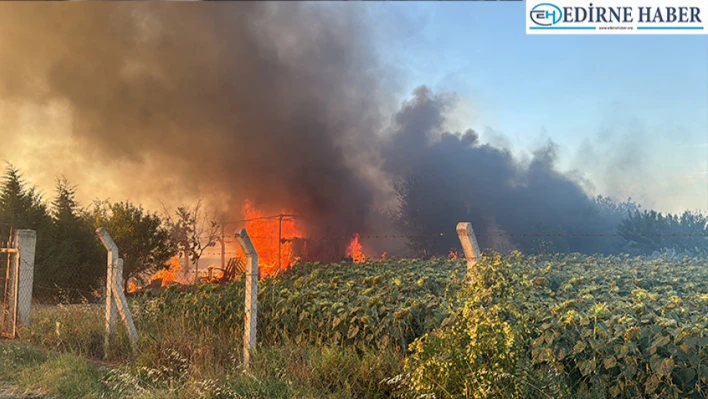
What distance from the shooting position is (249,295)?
5871 millimetres

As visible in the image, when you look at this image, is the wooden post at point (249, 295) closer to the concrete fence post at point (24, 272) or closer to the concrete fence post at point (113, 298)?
the concrete fence post at point (113, 298)

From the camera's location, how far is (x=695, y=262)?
12.3 meters

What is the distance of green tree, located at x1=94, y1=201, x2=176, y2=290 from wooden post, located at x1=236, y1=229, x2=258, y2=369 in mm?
12664

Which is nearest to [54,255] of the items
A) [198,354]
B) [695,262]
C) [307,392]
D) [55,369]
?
[55,369]

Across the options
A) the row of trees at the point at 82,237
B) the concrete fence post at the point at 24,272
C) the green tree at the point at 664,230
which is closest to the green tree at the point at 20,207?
the row of trees at the point at 82,237

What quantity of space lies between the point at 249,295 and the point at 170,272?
1328cm

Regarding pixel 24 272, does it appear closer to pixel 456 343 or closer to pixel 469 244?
pixel 469 244

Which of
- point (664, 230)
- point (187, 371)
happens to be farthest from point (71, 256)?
point (664, 230)

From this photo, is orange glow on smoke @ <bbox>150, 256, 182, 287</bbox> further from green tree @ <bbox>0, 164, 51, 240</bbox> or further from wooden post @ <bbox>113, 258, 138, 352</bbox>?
wooden post @ <bbox>113, 258, 138, 352</bbox>

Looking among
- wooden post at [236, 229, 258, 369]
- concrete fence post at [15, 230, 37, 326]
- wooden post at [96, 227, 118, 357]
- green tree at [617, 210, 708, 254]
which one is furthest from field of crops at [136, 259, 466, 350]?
green tree at [617, 210, 708, 254]

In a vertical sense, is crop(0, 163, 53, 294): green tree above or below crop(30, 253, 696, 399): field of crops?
above

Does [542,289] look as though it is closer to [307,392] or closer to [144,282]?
[307,392]

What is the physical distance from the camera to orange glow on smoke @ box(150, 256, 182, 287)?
17562mm

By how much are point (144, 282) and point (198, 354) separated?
1256 cm
